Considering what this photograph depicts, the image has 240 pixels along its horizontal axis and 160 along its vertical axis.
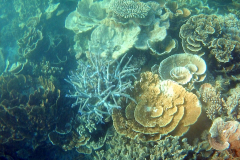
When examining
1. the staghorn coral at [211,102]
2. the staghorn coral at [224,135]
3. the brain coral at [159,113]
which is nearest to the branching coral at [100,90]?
the brain coral at [159,113]

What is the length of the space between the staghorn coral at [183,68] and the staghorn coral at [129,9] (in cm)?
144

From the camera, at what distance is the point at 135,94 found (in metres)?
3.13

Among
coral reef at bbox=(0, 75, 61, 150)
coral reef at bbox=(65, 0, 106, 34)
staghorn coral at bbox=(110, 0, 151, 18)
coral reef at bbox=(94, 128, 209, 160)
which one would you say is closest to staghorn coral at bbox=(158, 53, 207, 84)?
coral reef at bbox=(94, 128, 209, 160)

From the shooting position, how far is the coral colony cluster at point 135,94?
2.79 meters

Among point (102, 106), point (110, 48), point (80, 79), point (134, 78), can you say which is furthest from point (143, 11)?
point (102, 106)

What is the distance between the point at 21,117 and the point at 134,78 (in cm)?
294

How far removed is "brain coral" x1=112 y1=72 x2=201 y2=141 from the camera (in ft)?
9.04

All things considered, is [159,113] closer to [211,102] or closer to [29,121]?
[211,102]

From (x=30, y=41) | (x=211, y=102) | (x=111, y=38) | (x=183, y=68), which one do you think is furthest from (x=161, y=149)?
(x=30, y=41)

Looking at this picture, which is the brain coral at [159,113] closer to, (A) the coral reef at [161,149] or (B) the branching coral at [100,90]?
(A) the coral reef at [161,149]

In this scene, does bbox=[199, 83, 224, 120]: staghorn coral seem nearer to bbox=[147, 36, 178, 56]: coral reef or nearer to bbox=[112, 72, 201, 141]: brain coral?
bbox=[112, 72, 201, 141]: brain coral

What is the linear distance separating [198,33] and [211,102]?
176cm

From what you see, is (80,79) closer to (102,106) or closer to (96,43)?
(102,106)

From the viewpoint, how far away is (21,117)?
11.7 ft
